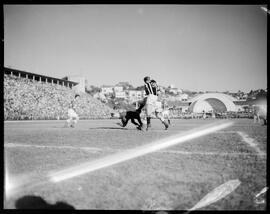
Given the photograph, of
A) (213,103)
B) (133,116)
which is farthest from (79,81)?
(133,116)

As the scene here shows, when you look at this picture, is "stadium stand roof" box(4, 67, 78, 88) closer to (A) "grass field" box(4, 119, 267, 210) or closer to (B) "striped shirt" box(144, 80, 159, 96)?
(B) "striped shirt" box(144, 80, 159, 96)

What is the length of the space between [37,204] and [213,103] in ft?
183

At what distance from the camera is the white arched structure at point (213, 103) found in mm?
49750

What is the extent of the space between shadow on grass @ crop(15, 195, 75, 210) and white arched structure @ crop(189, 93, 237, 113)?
49.7 metres

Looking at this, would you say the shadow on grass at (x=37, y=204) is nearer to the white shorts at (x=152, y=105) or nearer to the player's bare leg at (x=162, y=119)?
the white shorts at (x=152, y=105)

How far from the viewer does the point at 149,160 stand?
3.38 meters

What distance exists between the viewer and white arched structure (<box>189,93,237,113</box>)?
4975 cm

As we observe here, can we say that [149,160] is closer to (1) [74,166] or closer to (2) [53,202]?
(1) [74,166]

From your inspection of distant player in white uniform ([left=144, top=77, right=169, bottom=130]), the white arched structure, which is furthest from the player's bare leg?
the white arched structure

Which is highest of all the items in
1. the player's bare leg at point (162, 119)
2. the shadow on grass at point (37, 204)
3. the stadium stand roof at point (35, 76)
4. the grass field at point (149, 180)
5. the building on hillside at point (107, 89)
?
the building on hillside at point (107, 89)

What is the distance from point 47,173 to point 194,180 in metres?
1.74

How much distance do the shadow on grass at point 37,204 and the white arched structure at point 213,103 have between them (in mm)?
49695

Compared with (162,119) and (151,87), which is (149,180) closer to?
(162,119)

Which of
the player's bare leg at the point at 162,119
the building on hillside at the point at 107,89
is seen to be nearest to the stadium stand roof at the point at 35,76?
the player's bare leg at the point at 162,119
